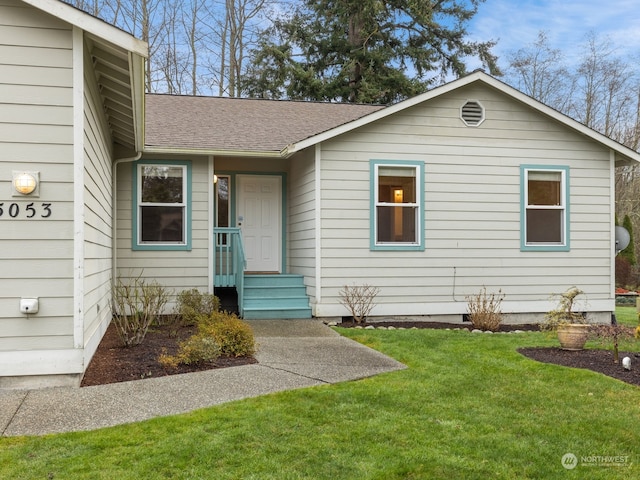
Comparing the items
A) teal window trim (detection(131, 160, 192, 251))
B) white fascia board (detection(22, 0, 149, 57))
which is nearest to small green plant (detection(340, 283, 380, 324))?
teal window trim (detection(131, 160, 192, 251))

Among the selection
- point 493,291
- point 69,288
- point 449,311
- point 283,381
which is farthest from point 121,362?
point 493,291

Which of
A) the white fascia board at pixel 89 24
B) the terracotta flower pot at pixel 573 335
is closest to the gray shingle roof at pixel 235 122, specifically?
the white fascia board at pixel 89 24

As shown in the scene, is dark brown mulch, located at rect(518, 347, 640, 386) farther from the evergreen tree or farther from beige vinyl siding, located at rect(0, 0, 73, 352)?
the evergreen tree

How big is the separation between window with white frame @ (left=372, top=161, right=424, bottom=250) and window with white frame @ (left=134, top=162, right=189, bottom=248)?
3219mm

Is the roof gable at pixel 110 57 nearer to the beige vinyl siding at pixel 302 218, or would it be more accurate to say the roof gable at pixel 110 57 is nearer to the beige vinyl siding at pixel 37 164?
the beige vinyl siding at pixel 37 164

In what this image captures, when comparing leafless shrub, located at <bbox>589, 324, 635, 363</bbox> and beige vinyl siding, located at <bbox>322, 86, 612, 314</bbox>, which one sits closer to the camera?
leafless shrub, located at <bbox>589, 324, 635, 363</bbox>

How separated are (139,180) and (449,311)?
5540mm

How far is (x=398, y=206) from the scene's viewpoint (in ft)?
32.9

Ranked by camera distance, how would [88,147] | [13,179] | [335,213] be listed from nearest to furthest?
[13,179], [88,147], [335,213]

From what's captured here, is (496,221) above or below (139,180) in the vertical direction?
below

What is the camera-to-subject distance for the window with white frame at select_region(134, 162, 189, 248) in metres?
10.1

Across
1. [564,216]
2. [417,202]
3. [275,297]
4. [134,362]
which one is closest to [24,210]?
[134,362]

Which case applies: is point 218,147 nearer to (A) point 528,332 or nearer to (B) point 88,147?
(B) point 88,147

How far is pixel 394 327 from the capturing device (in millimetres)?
9477
